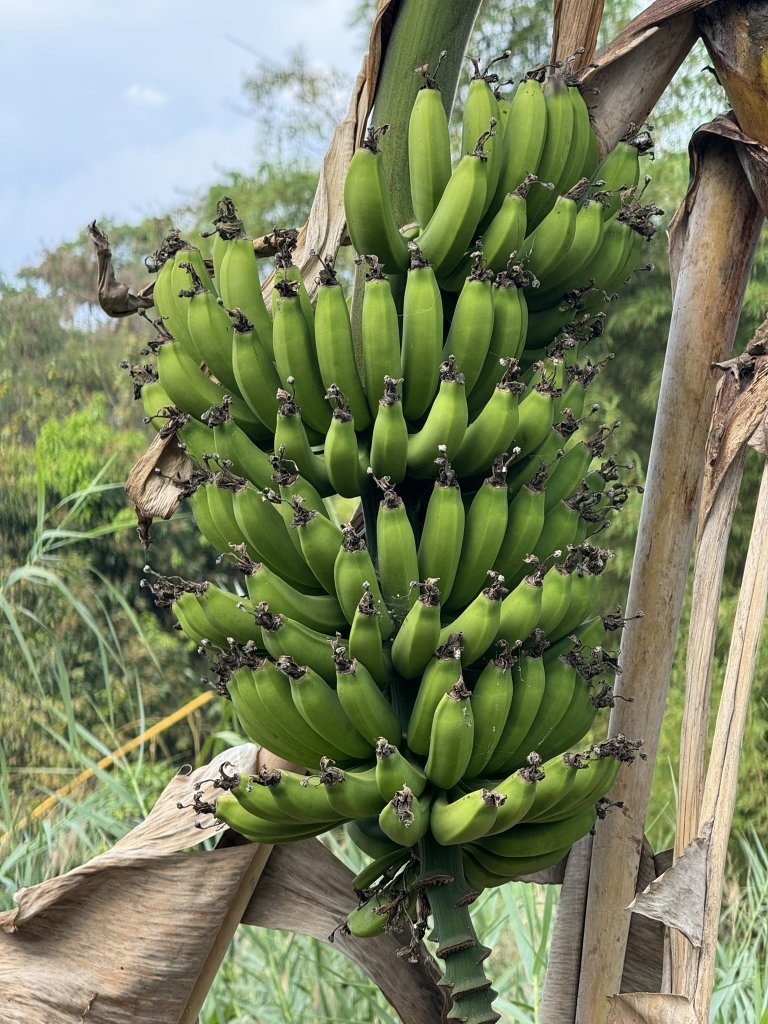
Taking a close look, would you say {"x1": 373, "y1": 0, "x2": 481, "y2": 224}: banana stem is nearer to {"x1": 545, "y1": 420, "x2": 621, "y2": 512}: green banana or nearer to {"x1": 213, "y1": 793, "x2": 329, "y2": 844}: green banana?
{"x1": 545, "y1": 420, "x2": 621, "y2": 512}: green banana

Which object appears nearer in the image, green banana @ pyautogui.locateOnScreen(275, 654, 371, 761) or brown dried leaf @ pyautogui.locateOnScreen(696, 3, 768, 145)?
green banana @ pyautogui.locateOnScreen(275, 654, 371, 761)

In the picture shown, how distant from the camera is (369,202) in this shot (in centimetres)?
100

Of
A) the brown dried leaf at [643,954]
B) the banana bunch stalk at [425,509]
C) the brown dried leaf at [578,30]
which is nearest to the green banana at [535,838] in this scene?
the banana bunch stalk at [425,509]

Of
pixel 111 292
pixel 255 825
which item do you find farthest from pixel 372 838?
pixel 111 292

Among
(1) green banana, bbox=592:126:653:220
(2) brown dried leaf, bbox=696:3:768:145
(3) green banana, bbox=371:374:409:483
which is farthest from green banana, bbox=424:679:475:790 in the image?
(2) brown dried leaf, bbox=696:3:768:145

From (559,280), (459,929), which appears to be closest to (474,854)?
(459,929)

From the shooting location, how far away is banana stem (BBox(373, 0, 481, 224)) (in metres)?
1.10

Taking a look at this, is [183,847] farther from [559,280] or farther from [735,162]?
[735,162]

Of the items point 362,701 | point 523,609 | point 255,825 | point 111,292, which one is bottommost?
point 255,825

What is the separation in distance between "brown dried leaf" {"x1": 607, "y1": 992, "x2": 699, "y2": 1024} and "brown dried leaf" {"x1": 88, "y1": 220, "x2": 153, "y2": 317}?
0.88 metres

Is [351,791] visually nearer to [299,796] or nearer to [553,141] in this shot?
[299,796]

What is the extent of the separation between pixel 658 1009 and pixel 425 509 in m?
0.49

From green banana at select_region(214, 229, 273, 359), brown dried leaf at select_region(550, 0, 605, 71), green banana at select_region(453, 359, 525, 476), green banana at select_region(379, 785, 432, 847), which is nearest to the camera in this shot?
green banana at select_region(379, 785, 432, 847)

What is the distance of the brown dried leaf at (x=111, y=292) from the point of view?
1.17 m
